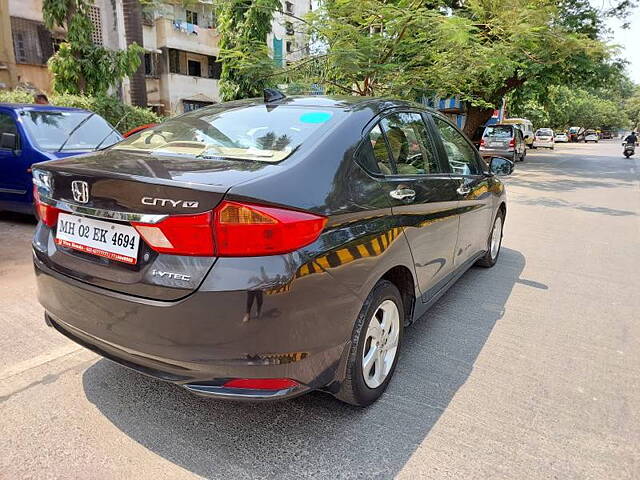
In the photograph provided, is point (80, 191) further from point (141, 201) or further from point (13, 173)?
point (13, 173)

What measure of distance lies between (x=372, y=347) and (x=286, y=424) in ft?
1.94

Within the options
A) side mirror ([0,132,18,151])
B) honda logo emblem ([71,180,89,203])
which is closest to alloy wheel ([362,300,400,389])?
honda logo emblem ([71,180,89,203])

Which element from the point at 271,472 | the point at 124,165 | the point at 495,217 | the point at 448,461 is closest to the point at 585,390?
the point at 448,461

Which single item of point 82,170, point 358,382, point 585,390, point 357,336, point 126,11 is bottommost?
point 585,390

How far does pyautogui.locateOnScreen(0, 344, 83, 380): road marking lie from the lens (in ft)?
9.20

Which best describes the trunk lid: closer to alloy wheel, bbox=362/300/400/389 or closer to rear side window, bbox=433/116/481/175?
alloy wheel, bbox=362/300/400/389

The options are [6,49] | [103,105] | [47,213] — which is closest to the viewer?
[47,213]

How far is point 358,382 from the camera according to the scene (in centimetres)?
241

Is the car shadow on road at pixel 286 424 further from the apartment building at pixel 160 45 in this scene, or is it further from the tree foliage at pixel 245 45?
the apartment building at pixel 160 45

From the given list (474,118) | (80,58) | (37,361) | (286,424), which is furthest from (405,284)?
(474,118)

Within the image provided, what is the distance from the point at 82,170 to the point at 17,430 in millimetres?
1288

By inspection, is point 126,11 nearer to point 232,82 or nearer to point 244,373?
point 232,82

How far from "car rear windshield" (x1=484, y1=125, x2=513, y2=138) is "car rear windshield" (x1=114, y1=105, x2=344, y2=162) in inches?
753

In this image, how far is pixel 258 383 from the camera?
1.98 meters
